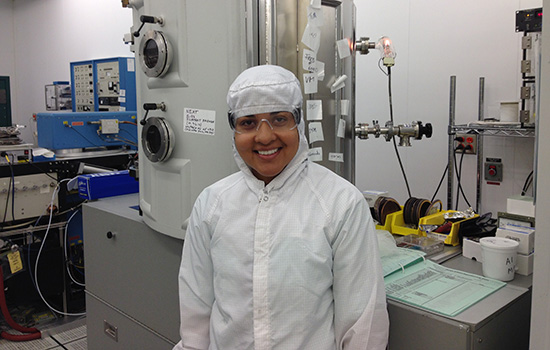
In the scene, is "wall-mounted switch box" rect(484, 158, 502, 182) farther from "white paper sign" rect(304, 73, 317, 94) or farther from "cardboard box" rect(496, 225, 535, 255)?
"white paper sign" rect(304, 73, 317, 94)

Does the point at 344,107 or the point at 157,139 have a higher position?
the point at 344,107

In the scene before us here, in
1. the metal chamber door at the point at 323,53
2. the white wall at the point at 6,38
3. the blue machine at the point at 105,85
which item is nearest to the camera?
the metal chamber door at the point at 323,53

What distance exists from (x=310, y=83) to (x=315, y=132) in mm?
157

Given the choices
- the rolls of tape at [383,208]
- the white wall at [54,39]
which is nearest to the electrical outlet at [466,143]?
the rolls of tape at [383,208]

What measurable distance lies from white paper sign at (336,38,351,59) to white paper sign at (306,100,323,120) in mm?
183

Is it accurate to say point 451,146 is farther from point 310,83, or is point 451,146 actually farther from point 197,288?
point 197,288

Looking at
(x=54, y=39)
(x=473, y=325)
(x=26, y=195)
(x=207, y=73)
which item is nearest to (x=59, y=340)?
(x=26, y=195)

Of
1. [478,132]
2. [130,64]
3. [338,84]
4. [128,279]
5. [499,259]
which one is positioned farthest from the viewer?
[130,64]

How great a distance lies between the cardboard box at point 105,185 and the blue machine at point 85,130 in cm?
97

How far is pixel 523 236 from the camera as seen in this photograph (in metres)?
1.43

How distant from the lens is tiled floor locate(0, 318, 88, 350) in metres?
2.92

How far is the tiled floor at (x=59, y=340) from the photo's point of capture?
2918 millimetres

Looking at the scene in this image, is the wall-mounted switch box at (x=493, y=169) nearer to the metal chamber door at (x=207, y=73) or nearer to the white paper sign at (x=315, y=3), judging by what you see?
the metal chamber door at (x=207, y=73)

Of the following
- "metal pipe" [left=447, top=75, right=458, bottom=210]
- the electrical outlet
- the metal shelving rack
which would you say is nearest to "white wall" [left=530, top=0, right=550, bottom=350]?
the metal shelving rack
